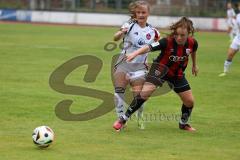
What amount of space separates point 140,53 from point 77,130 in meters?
1.75

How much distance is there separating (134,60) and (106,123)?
1.34m

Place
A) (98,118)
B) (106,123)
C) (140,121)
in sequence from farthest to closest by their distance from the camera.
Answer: (98,118) → (106,123) → (140,121)

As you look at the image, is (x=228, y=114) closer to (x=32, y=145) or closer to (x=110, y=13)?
(x=32, y=145)

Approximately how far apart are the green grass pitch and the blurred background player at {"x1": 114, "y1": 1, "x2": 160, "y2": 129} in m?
0.68

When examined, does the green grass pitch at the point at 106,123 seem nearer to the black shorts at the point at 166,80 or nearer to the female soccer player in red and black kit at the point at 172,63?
the female soccer player in red and black kit at the point at 172,63

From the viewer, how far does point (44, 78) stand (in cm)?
1828

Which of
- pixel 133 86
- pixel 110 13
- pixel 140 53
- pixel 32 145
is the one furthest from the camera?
pixel 110 13

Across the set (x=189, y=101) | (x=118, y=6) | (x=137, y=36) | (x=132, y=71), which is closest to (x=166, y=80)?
(x=189, y=101)

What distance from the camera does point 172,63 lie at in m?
10.9

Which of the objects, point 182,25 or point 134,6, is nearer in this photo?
point 182,25

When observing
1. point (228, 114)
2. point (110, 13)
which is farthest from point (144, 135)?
point (110, 13)

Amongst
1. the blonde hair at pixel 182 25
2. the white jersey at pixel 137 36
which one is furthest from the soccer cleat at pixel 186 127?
the blonde hair at pixel 182 25

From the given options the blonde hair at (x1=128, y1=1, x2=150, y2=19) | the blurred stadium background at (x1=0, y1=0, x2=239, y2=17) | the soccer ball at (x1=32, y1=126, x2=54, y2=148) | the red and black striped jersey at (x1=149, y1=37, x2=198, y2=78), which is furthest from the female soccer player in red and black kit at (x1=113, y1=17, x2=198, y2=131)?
the blurred stadium background at (x1=0, y1=0, x2=239, y2=17)

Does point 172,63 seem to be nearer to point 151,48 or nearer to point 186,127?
point 151,48
